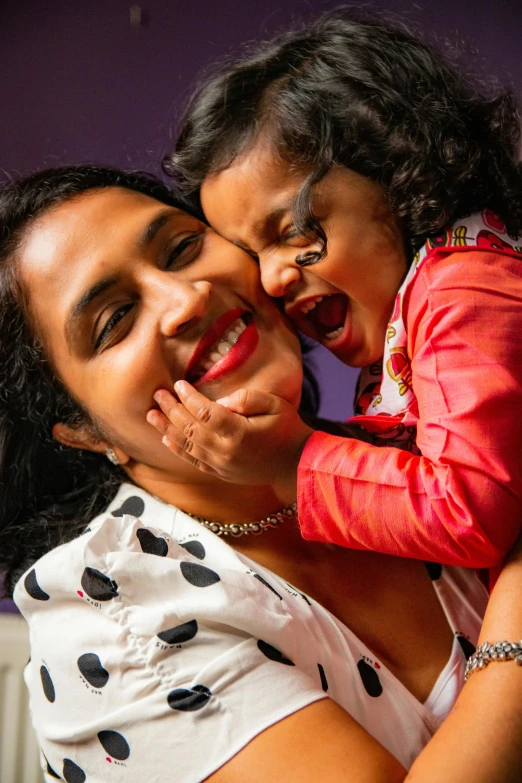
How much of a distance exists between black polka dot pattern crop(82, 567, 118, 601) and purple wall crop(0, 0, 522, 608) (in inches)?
52.2

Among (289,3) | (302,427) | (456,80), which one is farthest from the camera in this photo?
(289,3)

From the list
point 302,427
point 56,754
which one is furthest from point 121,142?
point 56,754

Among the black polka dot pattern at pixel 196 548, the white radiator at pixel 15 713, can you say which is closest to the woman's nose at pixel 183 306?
the black polka dot pattern at pixel 196 548

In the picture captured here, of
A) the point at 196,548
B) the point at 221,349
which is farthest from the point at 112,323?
the point at 196,548

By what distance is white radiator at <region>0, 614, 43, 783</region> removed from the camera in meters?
2.19

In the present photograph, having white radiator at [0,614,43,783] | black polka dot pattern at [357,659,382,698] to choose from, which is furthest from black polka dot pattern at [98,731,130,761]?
white radiator at [0,614,43,783]

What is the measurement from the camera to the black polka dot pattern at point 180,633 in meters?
1.11

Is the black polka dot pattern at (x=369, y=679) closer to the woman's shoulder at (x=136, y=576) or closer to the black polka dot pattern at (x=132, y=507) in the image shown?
the woman's shoulder at (x=136, y=576)

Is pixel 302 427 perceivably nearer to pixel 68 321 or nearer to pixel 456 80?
pixel 68 321

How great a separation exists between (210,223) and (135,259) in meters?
0.22

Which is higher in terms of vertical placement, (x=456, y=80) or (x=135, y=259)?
(x=456, y=80)

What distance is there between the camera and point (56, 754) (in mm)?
1207

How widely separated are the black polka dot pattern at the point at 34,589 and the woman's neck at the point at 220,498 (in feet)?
1.07

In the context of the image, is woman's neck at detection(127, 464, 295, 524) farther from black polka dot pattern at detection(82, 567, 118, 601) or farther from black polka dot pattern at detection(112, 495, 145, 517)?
black polka dot pattern at detection(82, 567, 118, 601)
